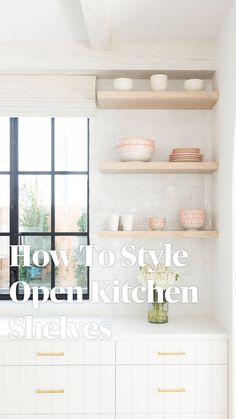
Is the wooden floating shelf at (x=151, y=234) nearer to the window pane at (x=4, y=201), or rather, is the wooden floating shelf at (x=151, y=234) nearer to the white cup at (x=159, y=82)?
the window pane at (x=4, y=201)

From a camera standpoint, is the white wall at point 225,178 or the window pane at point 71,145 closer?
the white wall at point 225,178

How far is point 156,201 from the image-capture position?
11.6 ft

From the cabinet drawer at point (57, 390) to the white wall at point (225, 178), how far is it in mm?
729

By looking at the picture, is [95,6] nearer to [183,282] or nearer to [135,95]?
[135,95]

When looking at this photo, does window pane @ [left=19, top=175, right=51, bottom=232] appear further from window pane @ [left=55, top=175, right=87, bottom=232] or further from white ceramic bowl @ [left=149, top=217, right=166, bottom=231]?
white ceramic bowl @ [left=149, top=217, right=166, bottom=231]

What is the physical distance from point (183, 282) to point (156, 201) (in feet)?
1.87

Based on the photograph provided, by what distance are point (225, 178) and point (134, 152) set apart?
1.91 feet

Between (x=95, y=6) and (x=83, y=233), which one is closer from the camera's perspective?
(x=95, y=6)

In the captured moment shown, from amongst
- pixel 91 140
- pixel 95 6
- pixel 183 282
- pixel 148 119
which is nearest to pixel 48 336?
pixel 183 282

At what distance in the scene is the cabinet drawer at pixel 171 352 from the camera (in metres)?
2.96

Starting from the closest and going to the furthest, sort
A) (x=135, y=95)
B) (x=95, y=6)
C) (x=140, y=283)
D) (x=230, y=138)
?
(x=95, y=6) < (x=230, y=138) < (x=135, y=95) < (x=140, y=283)

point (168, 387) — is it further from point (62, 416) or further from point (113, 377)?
point (62, 416)

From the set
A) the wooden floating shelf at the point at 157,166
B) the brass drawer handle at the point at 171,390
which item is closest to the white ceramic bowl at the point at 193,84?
the wooden floating shelf at the point at 157,166

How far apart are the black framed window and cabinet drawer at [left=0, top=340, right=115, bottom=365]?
0.70 meters
